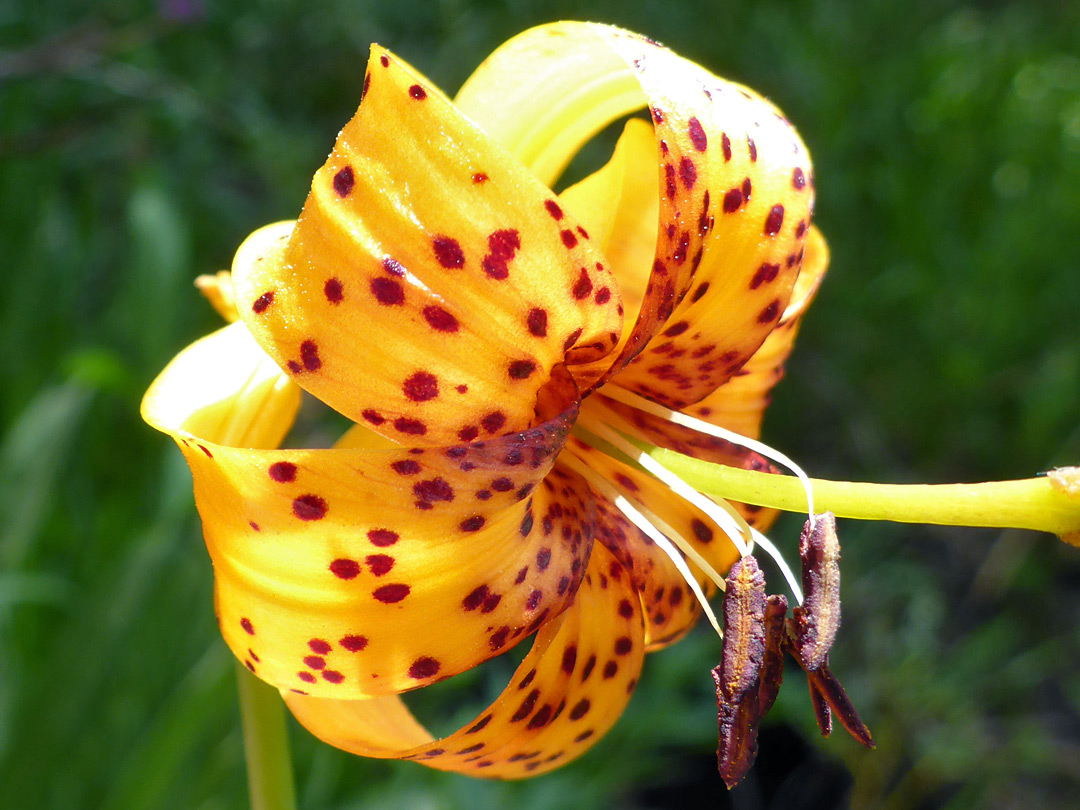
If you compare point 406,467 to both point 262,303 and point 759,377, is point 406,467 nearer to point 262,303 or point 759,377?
point 262,303

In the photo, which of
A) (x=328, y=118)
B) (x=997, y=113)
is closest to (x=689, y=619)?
(x=997, y=113)

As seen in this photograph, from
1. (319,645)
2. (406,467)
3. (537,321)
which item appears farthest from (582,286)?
(319,645)

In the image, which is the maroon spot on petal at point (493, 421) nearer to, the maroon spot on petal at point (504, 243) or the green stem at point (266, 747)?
the maroon spot on petal at point (504, 243)

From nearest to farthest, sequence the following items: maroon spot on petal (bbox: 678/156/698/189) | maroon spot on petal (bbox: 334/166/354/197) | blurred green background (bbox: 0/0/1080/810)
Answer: maroon spot on petal (bbox: 334/166/354/197)
maroon spot on petal (bbox: 678/156/698/189)
blurred green background (bbox: 0/0/1080/810)

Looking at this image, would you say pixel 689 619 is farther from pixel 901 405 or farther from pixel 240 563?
pixel 901 405

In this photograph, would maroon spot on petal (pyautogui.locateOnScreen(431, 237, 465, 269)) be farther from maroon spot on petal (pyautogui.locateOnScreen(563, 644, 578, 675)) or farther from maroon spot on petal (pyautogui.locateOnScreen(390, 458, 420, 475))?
maroon spot on petal (pyautogui.locateOnScreen(563, 644, 578, 675))

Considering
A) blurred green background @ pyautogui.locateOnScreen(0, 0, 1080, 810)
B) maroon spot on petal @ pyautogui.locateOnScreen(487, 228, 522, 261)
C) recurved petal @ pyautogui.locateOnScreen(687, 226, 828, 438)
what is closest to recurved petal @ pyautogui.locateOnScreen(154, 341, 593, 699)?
maroon spot on petal @ pyautogui.locateOnScreen(487, 228, 522, 261)

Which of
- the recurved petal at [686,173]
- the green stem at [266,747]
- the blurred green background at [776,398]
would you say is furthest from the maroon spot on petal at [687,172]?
the blurred green background at [776,398]
